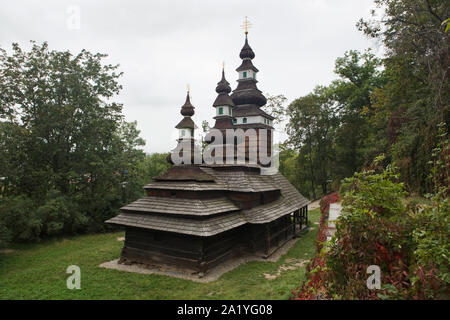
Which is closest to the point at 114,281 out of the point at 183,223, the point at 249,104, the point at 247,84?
the point at 183,223

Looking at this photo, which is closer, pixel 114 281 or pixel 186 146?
pixel 114 281

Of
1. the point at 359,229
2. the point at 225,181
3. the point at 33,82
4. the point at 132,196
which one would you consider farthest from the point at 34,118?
the point at 359,229

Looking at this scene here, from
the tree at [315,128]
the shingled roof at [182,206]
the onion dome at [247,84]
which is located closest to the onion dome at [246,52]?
the onion dome at [247,84]

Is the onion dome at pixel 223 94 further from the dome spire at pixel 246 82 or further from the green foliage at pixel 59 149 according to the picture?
the green foliage at pixel 59 149

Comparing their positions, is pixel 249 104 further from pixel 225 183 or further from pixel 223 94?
pixel 225 183

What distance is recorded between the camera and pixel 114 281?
31.4 ft

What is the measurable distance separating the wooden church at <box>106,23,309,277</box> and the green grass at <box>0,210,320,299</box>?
45.7 inches

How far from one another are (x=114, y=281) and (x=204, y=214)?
430 centimetres

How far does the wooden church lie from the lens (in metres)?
10.6

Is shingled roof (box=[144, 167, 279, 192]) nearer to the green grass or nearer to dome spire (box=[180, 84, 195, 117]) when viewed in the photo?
dome spire (box=[180, 84, 195, 117])

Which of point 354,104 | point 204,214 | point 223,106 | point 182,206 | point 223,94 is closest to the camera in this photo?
point 204,214

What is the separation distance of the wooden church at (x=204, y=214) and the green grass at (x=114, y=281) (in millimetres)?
1162
